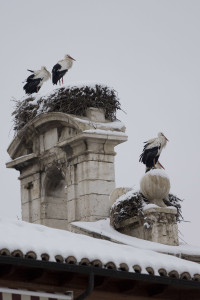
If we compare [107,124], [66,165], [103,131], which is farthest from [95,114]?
[66,165]

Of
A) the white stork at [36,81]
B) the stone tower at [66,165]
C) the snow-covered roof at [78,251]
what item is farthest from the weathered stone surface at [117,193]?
the snow-covered roof at [78,251]

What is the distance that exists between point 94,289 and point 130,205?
308 inches

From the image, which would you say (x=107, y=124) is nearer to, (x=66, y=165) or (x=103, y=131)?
(x=103, y=131)

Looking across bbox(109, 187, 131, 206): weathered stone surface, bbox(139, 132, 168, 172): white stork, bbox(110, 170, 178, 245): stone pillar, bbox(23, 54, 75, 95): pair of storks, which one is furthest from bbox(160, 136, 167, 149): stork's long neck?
bbox(23, 54, 75, 95): pair of storks

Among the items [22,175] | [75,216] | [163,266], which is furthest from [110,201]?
[163,266]

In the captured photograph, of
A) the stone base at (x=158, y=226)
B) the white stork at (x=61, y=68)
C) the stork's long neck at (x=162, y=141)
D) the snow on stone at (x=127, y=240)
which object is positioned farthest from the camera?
the white stork at (x=61, y=68)

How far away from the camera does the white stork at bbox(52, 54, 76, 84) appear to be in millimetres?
28203

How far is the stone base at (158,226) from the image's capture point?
24.8 m

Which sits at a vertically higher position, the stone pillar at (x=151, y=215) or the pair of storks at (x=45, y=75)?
the pair of storks at (x=45, y=75)

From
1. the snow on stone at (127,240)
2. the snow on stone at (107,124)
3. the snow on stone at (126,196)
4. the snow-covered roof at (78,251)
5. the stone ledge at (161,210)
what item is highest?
the snow on stone at (107,124)

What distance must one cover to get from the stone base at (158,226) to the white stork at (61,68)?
4150 mm

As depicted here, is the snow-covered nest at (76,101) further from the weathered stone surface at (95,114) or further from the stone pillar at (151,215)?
the stone pillar at (151,215)

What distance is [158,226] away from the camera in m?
24.9

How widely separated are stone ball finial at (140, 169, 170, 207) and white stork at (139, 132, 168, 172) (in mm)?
733
